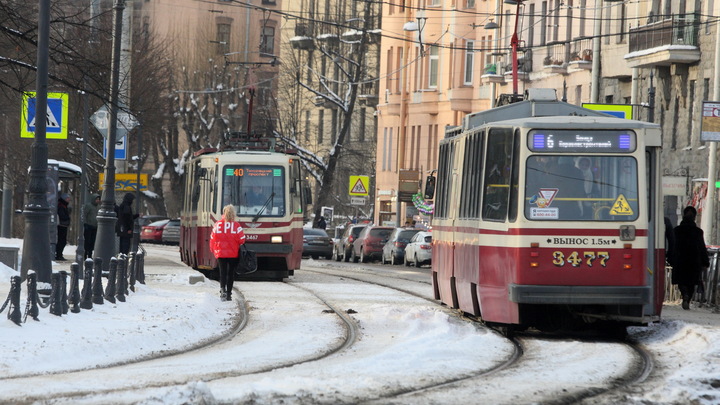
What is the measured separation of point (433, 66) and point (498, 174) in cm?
5532

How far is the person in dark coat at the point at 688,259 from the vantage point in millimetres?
24594

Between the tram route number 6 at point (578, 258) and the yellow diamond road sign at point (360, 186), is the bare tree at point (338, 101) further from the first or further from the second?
the tram route number 6 at point (578, 258)

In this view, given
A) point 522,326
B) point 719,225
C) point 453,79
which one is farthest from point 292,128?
point 522,326

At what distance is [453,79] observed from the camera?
70438 mm

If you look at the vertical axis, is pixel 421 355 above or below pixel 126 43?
below

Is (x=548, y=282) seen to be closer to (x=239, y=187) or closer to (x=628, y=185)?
(x=628, y=185)

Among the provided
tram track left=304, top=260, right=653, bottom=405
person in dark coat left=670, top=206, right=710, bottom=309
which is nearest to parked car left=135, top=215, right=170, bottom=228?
person in dark coat left=670, top=206, right=710, bottom=309

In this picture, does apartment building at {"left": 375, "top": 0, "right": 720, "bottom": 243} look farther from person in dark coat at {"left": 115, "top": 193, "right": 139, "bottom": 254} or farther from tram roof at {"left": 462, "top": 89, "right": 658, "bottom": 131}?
tram roof at {"left": 462, "top": 89, "right": 658, "bottom": 131}

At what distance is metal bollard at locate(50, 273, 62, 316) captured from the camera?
17.3 meters

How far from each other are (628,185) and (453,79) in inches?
2078

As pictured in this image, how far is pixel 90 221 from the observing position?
1449 inches

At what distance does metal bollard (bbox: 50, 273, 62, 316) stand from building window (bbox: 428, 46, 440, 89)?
5596 cm

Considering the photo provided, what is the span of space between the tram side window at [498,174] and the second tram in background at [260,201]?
13.7 meters

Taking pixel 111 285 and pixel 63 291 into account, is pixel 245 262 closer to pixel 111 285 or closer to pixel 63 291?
pixel 111 285
